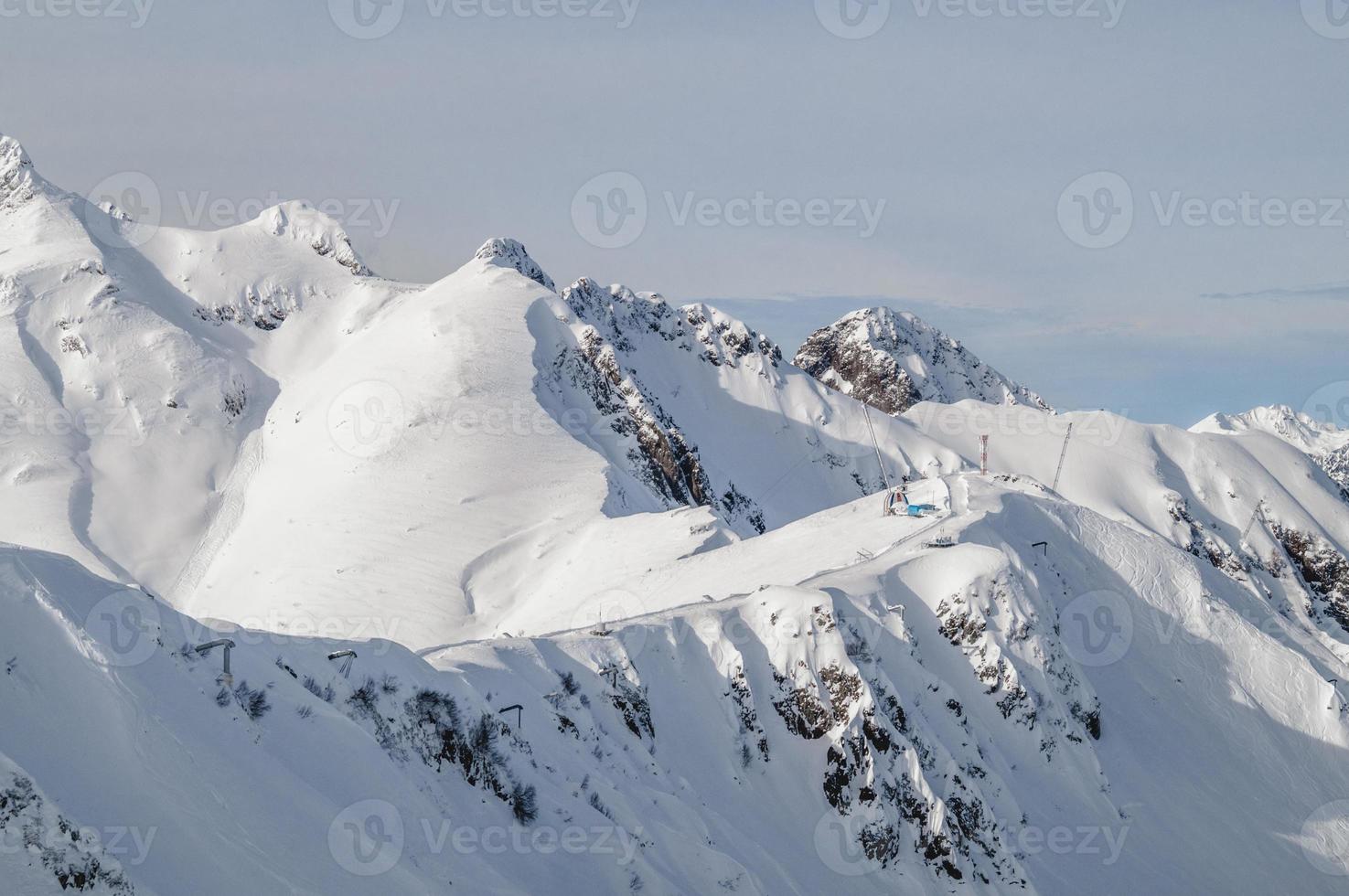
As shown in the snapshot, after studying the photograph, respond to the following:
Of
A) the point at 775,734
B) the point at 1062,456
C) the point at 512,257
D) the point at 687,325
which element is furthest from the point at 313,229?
the point at 775,734

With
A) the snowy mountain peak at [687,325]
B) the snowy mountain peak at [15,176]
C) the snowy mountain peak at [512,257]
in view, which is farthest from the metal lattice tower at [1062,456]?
the snowy mountain peak at [15,176]

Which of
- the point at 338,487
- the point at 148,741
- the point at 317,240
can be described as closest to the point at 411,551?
the point at 338,487

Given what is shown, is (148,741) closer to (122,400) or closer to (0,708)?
(0,708)

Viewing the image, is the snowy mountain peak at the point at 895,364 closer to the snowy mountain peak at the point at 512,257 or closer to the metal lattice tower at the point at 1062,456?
the metal lattice tower at the point at 1062,456

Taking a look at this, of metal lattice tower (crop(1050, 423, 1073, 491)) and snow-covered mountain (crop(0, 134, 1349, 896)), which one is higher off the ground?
metal lattice tower (crop(1050, 423, 1073, 491))

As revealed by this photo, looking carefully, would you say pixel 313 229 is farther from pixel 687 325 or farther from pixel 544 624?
pixel 544 624

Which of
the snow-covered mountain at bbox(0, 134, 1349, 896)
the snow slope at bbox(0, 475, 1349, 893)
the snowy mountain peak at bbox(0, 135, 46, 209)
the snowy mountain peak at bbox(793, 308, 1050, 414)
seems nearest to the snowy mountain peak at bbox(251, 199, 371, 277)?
the snow-covered mountain at bbox(0, 134, 1349, 896)

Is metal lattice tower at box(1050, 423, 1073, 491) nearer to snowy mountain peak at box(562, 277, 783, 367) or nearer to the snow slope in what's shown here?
snowy mountain peak at box(562, 277, 783, 367)
